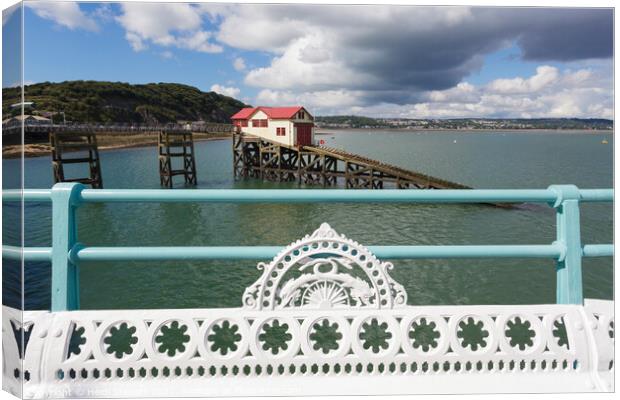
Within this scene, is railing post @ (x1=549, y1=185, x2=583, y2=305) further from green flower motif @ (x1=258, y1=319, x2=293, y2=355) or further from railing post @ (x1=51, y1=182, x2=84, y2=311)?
green flower motif @ (x1=258, y1=319, x2=293, y2=355)

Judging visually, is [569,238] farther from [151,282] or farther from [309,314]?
[151,282]

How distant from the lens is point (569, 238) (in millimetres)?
1678

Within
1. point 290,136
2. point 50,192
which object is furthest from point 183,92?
point 50,192

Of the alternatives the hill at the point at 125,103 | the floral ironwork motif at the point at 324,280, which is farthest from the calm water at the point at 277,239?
the hill at the point at 125,103

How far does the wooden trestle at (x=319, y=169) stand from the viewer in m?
19.3

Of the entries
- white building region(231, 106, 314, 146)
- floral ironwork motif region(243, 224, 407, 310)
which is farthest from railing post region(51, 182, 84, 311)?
white building region(231, 106, 314, 146)

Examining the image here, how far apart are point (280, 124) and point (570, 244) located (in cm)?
2409

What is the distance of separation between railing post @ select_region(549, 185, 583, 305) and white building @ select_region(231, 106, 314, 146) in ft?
76.9

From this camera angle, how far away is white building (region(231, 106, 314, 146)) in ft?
82.2

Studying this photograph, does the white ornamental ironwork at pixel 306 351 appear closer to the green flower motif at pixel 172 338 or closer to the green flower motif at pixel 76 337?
the green flower motif at pixel 76 337

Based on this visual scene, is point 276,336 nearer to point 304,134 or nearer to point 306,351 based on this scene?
point 306,351

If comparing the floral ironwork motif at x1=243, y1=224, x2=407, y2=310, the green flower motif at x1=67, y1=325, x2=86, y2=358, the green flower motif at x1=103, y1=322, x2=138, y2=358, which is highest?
the floral ironwork motif at x1=243, y1=224, x2=407, y2=310

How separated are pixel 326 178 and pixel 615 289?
21160 millimetres

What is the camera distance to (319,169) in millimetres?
24156
